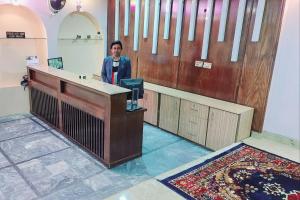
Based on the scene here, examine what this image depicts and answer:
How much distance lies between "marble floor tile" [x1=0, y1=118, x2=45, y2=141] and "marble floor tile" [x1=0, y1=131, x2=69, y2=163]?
0.59 feet

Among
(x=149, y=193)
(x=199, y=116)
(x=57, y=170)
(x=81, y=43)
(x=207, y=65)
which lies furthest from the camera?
(x=81, y=43)

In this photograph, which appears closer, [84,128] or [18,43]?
[84,128]

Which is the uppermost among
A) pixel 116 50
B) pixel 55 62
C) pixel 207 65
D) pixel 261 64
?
pixel 116 50

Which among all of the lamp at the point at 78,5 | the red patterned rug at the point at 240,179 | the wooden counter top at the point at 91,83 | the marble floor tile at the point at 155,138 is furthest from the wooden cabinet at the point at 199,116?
the lamp at the point at 78,5

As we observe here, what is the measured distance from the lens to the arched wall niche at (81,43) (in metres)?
5.75

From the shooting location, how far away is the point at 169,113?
4.58 m

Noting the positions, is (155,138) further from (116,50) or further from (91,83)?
(116,50)

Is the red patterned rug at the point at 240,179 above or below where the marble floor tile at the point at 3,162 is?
above

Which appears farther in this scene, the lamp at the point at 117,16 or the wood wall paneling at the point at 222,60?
the lamp at the point at 117,16

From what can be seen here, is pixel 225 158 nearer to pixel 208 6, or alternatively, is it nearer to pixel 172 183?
pixel 172 183

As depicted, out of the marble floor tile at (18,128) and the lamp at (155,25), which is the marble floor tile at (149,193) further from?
the lamp at (155,25)

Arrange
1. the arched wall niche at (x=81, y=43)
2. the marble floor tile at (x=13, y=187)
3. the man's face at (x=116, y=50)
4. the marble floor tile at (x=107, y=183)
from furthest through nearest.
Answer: the arched wall niche at (x=81, y=43)
the man's face at (x=116, y=50)
the marble floor tile at (x=107, y=183)
the marble floor tile at (x=13, y=187)

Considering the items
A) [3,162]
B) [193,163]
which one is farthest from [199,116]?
[3,162]

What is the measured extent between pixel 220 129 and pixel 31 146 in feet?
9.42
